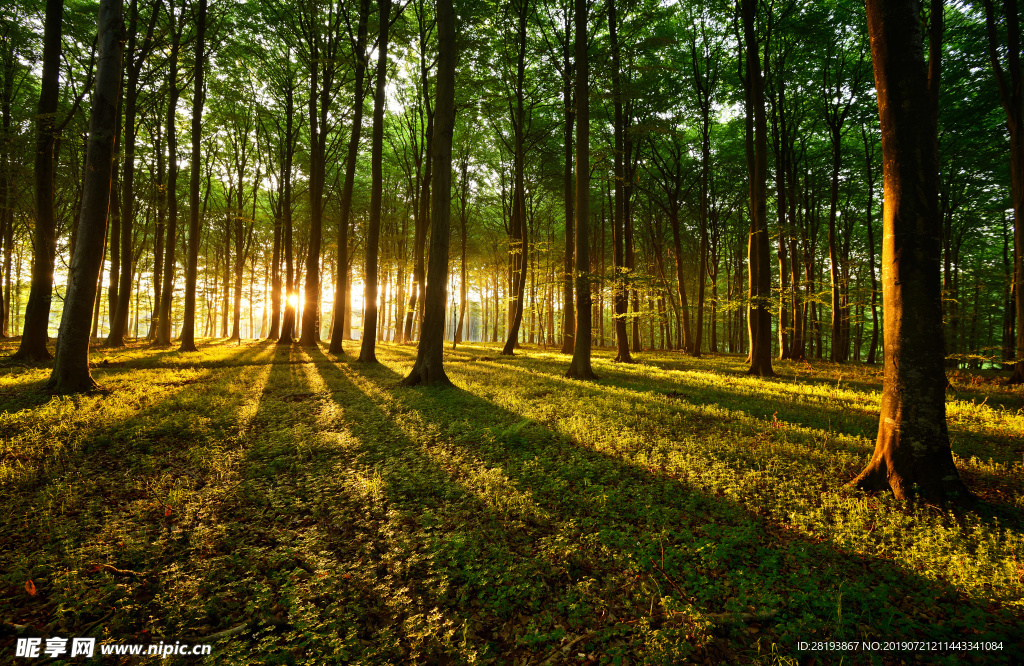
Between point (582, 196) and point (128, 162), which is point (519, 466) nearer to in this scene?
point (582, 196)

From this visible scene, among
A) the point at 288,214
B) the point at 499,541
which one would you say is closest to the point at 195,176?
the point at 288,214

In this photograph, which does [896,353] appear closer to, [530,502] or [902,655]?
[902,655]

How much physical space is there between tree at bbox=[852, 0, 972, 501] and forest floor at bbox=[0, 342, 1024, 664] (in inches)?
19.1

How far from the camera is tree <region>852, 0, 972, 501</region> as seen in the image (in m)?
3.98

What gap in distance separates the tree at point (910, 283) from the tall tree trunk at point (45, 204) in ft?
55.5

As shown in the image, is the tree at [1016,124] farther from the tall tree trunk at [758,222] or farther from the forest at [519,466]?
the tall tree trunk at [758,222]

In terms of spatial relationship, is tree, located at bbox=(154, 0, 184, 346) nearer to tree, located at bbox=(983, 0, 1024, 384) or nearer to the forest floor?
the forest floor

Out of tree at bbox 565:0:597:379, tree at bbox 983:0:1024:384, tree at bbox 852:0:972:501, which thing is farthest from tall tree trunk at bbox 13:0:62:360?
tree at bbox 983:0:1024:384

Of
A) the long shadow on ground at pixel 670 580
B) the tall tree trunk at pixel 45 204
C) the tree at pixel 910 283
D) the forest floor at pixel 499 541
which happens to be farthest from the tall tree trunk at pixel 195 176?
the tree at pixel 910 283

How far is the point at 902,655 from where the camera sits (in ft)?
7.09

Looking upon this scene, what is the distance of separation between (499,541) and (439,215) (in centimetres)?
923

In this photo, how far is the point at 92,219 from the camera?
26.2 ft

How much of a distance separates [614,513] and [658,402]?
16.5 ft

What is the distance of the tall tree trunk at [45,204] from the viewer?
10000 millimetres
